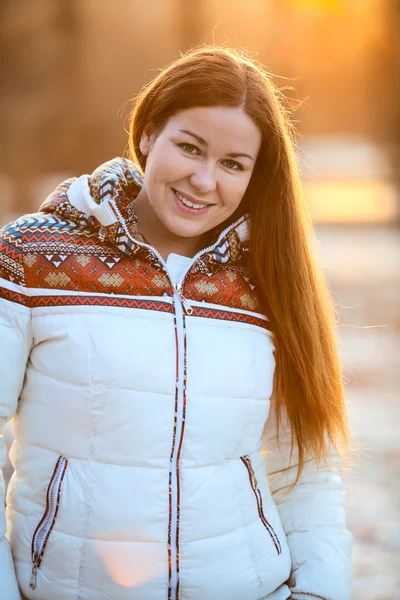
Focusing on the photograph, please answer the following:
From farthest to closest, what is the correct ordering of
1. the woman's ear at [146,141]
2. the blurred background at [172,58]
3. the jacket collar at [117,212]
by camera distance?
the blurred background at [172,58] < the woman's ear at [146,141] < the jacket collar at [117,212]

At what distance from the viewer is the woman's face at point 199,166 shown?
236 cm

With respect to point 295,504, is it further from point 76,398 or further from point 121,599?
point 76,398

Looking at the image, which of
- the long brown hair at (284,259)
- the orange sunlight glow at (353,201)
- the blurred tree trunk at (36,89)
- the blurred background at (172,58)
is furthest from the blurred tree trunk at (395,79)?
the long brown hair at (284,259)

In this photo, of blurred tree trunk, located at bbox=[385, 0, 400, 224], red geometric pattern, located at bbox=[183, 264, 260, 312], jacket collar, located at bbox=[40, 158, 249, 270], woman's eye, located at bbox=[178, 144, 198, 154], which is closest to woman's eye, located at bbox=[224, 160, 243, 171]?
woman's eye, located at bbox=[178, 144, 198, 154]

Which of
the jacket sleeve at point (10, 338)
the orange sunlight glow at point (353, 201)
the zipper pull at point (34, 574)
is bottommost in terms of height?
the zipper pull at point (34, 574)

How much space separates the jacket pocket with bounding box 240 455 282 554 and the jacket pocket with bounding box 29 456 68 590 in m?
0.55

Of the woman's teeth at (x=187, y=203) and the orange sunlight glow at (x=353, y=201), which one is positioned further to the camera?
the orange sunlight glow at (x=353, y=201)

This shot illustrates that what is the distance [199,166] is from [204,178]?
1.8 inches

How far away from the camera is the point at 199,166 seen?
2365 mm

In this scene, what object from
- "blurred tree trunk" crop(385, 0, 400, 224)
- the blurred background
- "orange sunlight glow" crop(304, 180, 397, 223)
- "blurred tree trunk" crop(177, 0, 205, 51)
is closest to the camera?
the blurred background

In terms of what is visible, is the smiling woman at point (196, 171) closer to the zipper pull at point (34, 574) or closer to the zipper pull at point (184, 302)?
the zipper pull at point (184, 302)

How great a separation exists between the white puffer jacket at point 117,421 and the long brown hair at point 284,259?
7.5 inches

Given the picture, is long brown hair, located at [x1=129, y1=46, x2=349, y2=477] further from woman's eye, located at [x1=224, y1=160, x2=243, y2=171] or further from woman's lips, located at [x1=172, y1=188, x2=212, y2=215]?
woman's lips, located at [x1=172, y1=188, x2=212, y2=215]

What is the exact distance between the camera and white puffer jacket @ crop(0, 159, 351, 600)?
220 centimetres
